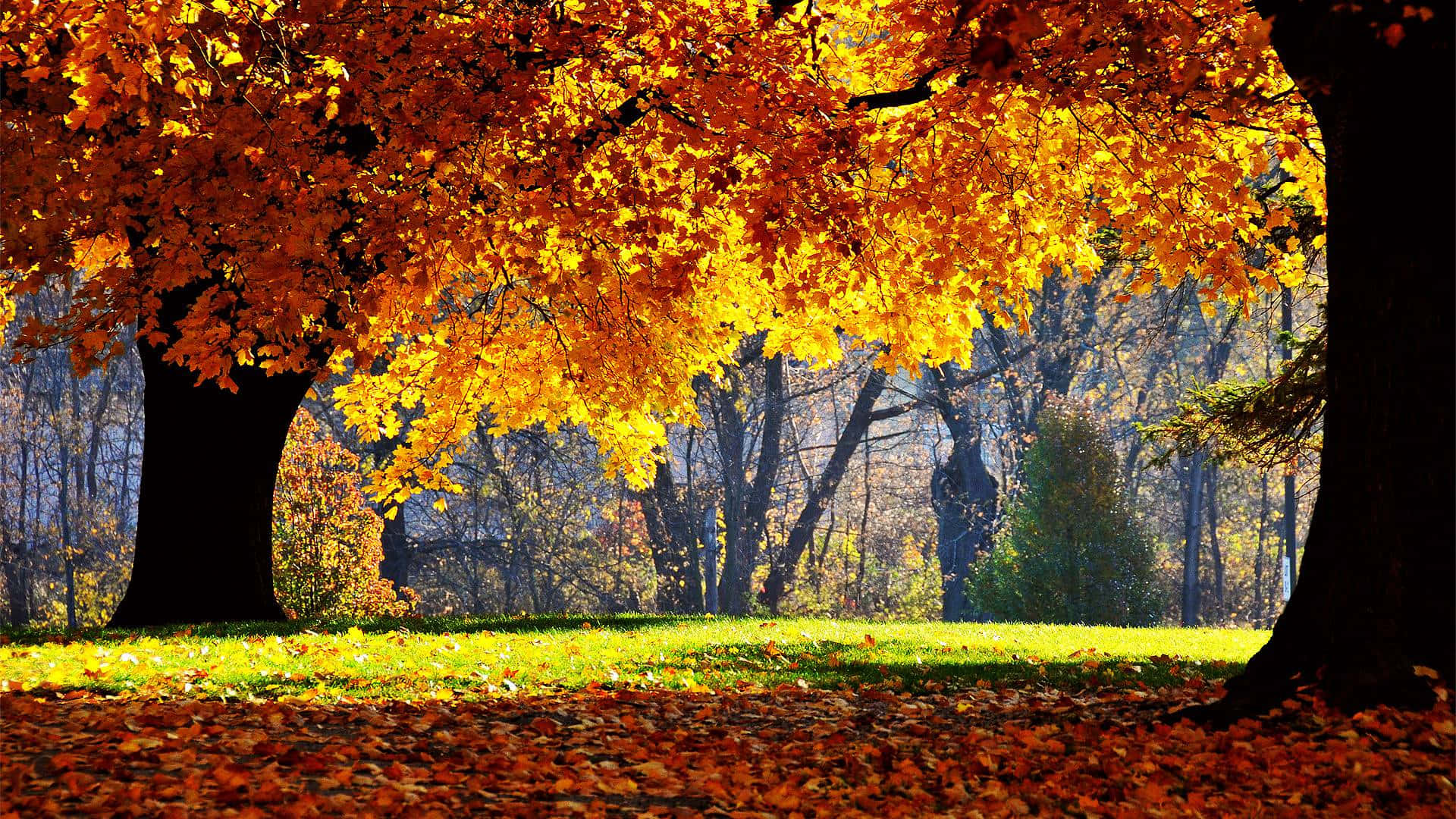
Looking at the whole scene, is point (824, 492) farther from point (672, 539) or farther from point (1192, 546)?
point (1192, 546)

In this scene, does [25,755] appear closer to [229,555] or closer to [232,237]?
[232,237]

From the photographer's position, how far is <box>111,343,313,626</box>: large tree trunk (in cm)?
1064

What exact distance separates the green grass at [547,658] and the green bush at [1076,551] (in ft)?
21.1

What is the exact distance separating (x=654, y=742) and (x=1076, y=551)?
14.1m

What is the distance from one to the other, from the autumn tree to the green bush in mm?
9130

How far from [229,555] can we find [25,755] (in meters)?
6.52

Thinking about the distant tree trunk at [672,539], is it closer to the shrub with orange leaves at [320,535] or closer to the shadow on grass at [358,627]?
the shrub with orange leaves at [320,535]

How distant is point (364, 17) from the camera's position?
317 inches

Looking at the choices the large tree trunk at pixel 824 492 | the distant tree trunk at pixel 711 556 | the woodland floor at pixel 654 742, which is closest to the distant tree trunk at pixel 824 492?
the large tree trunk at pixel 824 492

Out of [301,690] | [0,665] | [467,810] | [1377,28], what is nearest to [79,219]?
[0,665]

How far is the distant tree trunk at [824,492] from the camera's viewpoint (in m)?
24.6

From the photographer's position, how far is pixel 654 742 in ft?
18.5

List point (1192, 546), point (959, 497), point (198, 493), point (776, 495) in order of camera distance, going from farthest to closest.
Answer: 1. point (776, 495)
2. point (1192, 546)
3. point (959, 497)
4. point (198, 493)

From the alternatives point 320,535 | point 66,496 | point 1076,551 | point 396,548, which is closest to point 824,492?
point 1076,551
